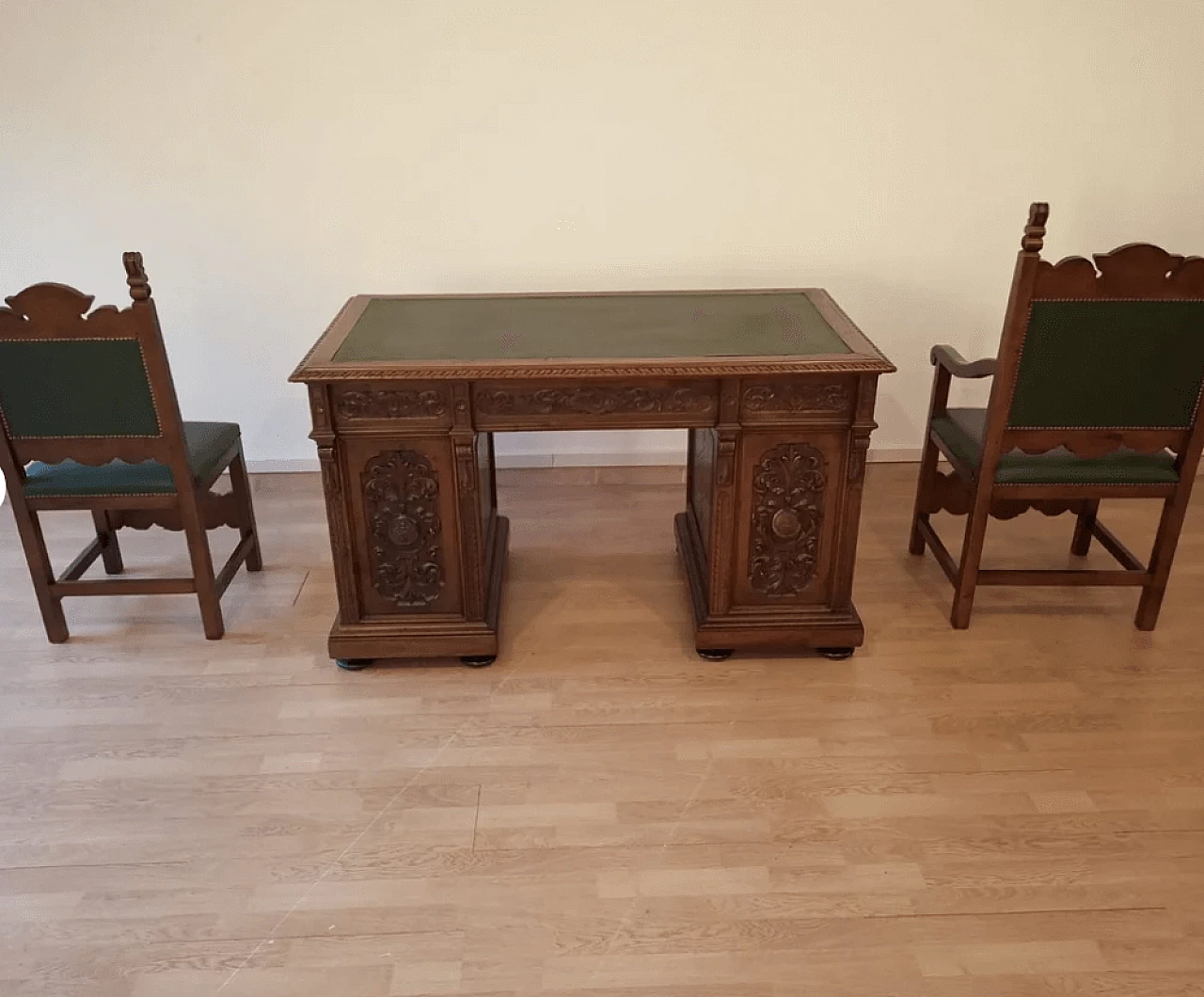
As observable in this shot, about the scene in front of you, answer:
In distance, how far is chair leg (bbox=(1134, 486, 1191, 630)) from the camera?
7.98 feet

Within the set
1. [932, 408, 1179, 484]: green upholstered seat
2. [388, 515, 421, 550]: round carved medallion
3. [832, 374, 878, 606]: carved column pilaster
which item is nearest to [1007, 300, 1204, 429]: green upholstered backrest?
[932, 408, 1179, 484]: green upholstered seat

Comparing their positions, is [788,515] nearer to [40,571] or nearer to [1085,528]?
[1085,528]

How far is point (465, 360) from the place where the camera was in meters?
2.19

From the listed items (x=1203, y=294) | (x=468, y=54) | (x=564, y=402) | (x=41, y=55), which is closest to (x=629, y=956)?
(x=564, y=402)

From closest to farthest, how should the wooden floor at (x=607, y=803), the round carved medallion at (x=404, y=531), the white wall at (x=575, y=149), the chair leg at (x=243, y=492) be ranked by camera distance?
the wooden floor at (x=607, y=803), the round carved medallion at (x=404, y=531), the chair leg at (x=243, y=492), the white wall at (x=575, y=149)

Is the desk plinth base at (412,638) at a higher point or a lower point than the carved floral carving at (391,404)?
lower

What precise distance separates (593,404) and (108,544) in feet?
5.17

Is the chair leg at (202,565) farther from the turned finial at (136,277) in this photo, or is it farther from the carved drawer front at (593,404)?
the carved drawer front at (593,404)

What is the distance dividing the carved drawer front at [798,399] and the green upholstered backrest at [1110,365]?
42cm

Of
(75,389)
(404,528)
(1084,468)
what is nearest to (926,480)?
(1084,468)

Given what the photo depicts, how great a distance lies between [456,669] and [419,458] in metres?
0.56

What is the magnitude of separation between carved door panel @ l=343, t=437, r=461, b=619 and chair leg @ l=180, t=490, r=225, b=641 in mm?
426

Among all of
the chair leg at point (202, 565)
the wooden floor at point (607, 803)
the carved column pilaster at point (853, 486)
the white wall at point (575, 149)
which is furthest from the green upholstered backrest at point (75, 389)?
the carved column pilaster at point (853, 486)

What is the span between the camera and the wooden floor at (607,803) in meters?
1.70
